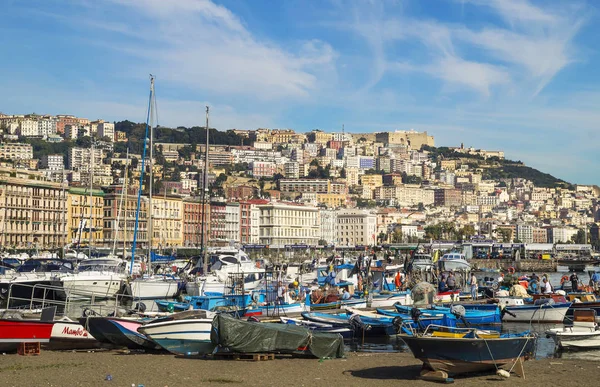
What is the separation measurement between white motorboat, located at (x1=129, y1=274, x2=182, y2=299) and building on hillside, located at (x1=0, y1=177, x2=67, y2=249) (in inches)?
2073

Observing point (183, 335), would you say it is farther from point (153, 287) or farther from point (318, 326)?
point (153, 287)

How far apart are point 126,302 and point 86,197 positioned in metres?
64.1

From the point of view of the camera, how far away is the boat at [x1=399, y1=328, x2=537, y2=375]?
67.0 ft

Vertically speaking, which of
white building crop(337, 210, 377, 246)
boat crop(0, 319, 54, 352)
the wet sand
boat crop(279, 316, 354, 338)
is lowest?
the wet sand

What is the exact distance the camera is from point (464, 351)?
2052 centimetres

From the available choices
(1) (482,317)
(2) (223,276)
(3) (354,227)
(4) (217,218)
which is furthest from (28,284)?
(3) (354,227)

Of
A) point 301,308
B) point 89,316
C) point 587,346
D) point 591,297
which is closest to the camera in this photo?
point 89,316

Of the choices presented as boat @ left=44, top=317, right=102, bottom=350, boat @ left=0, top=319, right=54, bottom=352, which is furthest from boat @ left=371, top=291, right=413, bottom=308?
boat @ left=0, top=319, right=54, bottom=352

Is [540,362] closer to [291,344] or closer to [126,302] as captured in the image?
[291,344]

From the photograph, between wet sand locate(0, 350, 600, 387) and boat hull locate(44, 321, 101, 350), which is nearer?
wet sand locate(0, 350, 600, 387)

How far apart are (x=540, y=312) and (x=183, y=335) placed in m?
16.5

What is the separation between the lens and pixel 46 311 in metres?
24.2

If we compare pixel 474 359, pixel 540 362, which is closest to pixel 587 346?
pixel 540 362

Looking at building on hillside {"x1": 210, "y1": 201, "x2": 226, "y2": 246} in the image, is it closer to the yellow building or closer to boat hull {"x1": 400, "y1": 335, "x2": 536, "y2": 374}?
the yellow building
